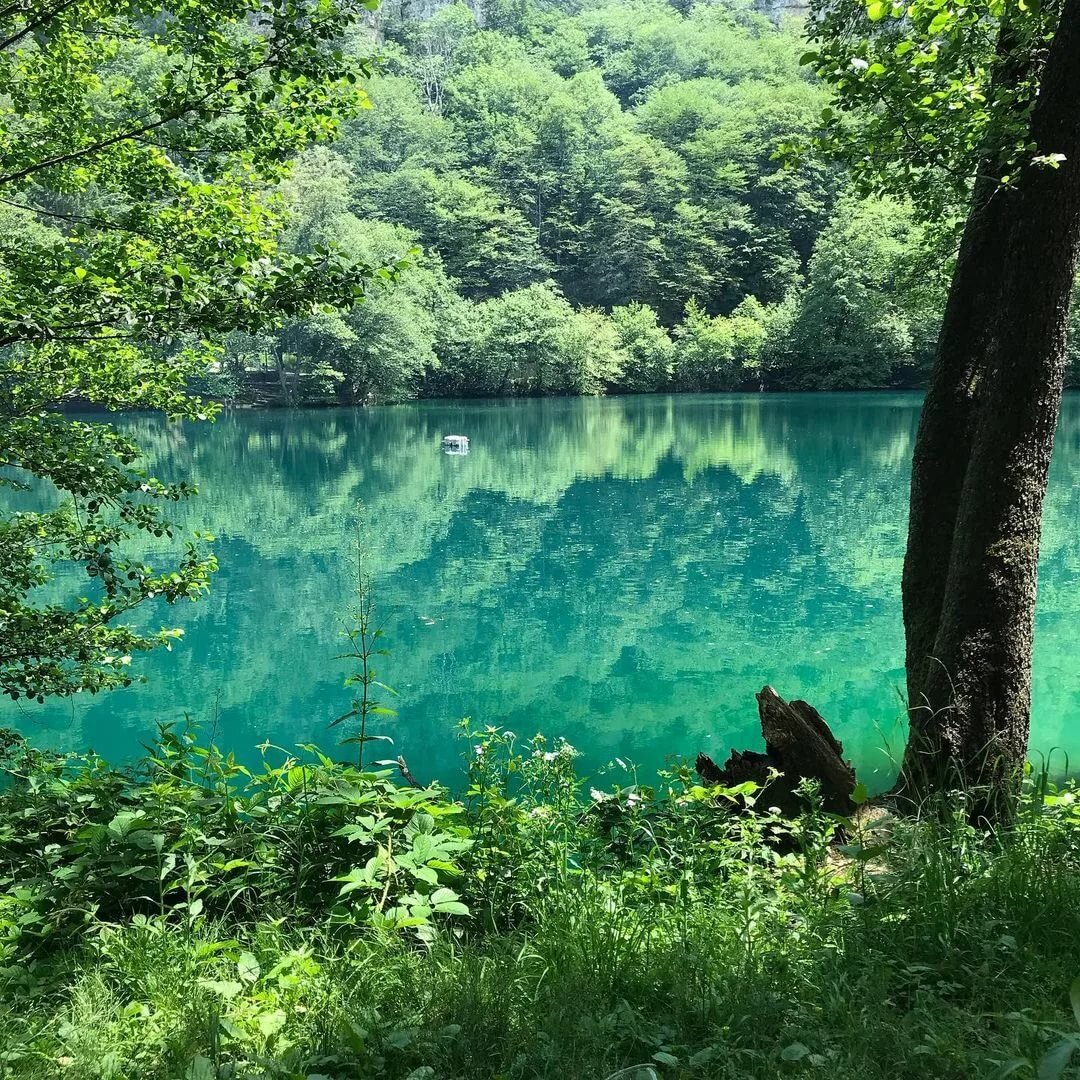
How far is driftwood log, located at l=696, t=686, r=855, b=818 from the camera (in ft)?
17.1

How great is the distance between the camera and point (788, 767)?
17.2 ft

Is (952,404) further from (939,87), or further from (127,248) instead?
(127,248)

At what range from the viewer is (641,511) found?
2181 cm

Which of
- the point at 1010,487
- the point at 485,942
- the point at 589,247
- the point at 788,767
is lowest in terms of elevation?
the point at 788,767

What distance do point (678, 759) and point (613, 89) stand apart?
414 ft

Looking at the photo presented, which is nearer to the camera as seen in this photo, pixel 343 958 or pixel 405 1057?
pixel 405 1057

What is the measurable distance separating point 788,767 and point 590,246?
72.8 metres

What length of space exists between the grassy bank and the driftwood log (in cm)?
111

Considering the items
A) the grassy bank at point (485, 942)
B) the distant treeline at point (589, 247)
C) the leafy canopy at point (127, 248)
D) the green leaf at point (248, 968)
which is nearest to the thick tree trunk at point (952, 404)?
the grassy bank at point (485, 942)

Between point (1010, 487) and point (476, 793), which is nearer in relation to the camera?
point (476, 793)

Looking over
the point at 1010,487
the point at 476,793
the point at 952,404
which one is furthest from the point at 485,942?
the point at 952,404

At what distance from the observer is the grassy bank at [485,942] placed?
2.22 meters

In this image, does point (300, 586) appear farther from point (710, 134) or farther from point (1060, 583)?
point (710, 134)

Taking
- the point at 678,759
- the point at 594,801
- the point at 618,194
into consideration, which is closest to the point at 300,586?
the point at 678,759
